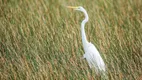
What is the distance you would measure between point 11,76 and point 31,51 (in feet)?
1.85

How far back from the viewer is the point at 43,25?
512cm

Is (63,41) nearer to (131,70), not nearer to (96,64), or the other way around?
(96,64)

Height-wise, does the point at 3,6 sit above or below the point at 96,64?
above

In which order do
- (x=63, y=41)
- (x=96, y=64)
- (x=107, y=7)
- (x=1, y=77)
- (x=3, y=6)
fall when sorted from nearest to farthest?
1. (x=1, y=77)
2. (x=96, y=64)
3. (x=63, y=41)
4. (x=3, y=6)
5. (x=107, y=7)

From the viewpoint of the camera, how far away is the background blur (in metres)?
3.90

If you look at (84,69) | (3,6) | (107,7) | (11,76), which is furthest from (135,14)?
(11,76)

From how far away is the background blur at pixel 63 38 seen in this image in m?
3.90

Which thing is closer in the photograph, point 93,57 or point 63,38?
point 93,57

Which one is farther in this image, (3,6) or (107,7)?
(107,7)

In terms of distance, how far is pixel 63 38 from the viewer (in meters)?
4.73

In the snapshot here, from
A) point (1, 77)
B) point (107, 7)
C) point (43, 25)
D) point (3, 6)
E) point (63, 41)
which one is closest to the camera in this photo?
point (1, 77)

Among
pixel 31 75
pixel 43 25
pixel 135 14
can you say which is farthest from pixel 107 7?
pixel 31 75

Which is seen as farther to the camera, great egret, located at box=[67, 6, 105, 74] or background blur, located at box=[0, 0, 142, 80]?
great egret, located at box=[67, 6, 105, 74]

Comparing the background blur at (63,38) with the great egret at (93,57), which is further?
the great egret at (93,57)
